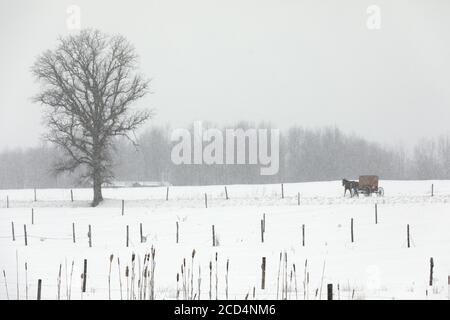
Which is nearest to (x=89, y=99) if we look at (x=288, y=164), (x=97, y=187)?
(x=97, y=187)

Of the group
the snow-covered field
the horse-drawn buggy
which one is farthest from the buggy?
the snow-covered field

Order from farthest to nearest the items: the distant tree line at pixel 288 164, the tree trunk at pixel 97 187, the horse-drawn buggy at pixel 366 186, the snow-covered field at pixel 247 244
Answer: the distant tree line at pixel 288 164 → the tree trunk at pixel 97 187 → the horse-drawn buggy at pixel 366 186 → the snow-covered field at pixel 247 244

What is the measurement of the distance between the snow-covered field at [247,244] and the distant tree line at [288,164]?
65.0 meters

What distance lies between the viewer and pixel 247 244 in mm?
27922

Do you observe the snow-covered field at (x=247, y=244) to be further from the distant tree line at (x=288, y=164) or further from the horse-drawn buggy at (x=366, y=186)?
the distant tree line at (x=288, y=164)

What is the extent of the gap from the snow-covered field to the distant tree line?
213 feet

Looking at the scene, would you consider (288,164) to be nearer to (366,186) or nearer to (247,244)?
(366,186)

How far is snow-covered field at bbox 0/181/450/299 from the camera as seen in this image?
1620cm

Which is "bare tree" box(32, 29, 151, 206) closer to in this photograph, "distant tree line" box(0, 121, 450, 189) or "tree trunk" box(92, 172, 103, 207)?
"tree trunk" box(92, 172, 103, 207)

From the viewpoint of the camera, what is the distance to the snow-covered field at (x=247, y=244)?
16.2 meters

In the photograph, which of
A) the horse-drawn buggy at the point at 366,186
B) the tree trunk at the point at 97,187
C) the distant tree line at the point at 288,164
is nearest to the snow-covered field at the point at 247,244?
the tree trunk at the point at 97,187

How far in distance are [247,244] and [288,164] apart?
4121 inches
